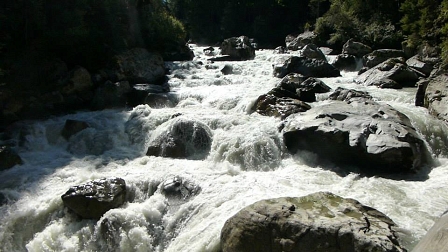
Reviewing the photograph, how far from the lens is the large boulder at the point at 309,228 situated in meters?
5.12

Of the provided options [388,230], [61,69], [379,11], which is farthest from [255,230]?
[379,11]

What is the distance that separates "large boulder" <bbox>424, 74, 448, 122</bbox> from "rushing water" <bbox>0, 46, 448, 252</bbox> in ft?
1.36

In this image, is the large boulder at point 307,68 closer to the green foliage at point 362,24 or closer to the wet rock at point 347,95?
the wet rock at point 347,95

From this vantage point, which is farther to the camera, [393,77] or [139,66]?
[139,66]

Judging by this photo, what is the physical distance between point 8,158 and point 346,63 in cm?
1627

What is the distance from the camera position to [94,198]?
788cm

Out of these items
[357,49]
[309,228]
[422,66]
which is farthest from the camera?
[357,49]

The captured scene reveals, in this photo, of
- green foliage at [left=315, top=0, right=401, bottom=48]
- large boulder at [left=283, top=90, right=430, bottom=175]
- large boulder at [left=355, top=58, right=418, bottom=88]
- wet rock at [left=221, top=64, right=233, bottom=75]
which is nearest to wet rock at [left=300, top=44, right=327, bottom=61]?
green foliage at [left=315, top=0, right=401, bottom=48]

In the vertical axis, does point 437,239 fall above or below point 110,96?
above

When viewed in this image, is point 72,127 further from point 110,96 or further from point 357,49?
point 357,49

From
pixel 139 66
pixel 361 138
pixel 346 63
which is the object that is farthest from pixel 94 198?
pixel 346 63

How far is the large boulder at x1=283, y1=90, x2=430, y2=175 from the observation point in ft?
28.6

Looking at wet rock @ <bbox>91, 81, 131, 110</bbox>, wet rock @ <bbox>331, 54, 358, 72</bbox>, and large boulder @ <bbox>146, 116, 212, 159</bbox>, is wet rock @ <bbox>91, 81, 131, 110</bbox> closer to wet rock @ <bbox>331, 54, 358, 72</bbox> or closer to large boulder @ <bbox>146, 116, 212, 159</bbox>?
large boulder @ <bbox>146, 116, 212, 159</bbox>

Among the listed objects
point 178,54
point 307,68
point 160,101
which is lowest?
point 160,101
